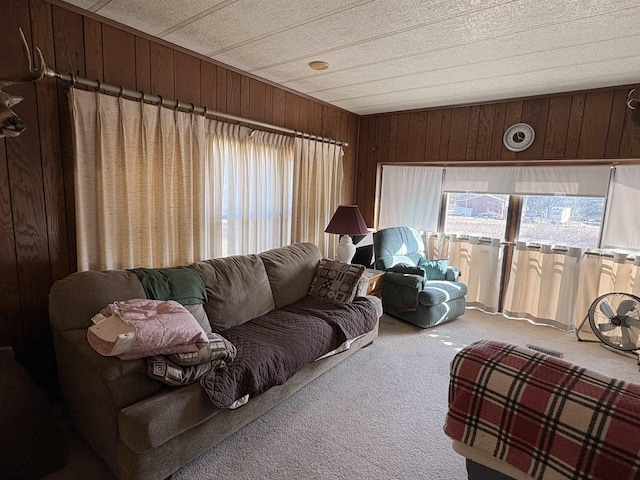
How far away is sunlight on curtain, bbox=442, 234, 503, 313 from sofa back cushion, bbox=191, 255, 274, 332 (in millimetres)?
2559

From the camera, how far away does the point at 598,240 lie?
11.6ft

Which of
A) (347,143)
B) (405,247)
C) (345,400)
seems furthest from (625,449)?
(347,143)

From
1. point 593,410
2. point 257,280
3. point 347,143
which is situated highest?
point 347,143

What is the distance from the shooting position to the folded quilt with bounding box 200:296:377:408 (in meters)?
1.80

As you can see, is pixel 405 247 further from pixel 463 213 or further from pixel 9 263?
pixel 9 263

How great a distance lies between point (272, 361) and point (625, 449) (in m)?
1.56

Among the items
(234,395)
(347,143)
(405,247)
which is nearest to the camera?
(234,395)

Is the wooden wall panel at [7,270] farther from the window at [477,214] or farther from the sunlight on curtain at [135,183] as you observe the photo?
the window at [477,214]

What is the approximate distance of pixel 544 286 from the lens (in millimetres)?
3789

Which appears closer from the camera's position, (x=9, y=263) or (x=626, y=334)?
(x=9, y=263)

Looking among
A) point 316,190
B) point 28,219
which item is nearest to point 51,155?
point 28,219

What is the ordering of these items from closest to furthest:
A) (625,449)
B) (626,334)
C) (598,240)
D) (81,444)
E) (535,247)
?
(625,449)
(81,444)
(626,334)
(598,240)
(535,247)

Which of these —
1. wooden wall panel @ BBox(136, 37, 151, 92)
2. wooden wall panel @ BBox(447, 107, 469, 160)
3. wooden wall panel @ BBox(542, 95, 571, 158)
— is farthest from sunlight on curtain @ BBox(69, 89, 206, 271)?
wooden wall panel @ BBox(542, 95, 571, 158)

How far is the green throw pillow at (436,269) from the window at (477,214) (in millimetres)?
582
